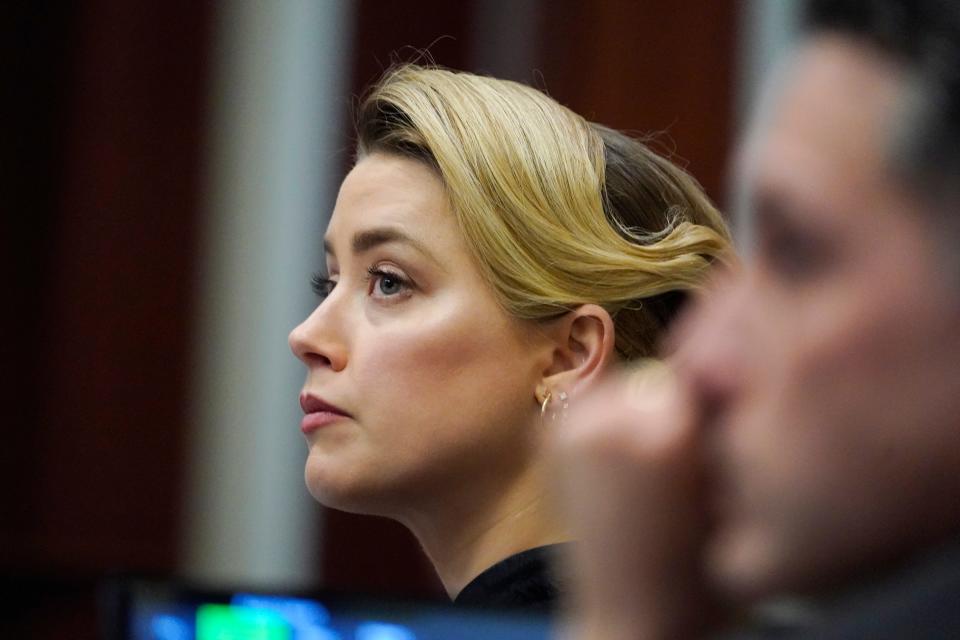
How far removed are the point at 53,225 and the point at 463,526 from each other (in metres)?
2.71

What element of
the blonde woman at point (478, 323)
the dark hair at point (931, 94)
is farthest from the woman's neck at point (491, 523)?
the dark hair at point (931, 94)

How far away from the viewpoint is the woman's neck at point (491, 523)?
1.76 m

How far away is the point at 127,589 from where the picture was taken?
1310mm

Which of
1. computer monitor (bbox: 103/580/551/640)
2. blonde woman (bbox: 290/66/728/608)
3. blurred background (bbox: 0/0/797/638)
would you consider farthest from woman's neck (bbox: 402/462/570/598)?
blurred background (bbox: 0/0/797/638)

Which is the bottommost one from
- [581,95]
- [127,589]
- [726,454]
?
[127,589]

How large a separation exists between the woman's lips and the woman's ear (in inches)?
9.9

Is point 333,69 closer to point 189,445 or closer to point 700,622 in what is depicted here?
point 189,445

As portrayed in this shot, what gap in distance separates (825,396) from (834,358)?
0.05 ft

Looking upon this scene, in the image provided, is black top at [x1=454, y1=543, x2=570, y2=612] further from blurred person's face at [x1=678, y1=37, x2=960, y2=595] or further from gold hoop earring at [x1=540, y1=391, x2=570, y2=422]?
blurred person's face at [x1=678, y1=37, x2=960, y2=595]

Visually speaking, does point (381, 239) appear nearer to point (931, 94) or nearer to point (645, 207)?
point (645, 207)

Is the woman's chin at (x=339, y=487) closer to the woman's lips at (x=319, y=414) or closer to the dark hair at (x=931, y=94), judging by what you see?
the woman's lips at (x=319, y=414)

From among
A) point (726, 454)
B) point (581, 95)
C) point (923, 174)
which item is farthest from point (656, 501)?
point (581, 95)

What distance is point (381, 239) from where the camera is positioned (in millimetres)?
1799

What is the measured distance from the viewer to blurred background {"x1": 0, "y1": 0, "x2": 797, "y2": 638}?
387 cm
